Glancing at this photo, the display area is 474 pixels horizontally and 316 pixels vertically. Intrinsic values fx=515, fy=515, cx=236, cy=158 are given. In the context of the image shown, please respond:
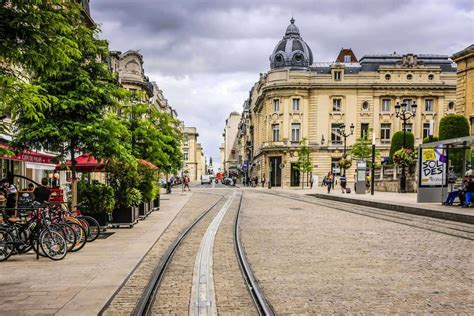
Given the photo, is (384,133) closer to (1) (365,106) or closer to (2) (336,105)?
(1) (365,106)

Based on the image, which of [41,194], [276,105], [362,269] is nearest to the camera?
[362,269]

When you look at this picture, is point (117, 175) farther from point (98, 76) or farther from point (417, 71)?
point (417, 71)

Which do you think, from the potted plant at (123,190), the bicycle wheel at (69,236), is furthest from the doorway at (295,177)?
the bicycle wheel at (69,236)

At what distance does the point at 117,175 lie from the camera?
16.1m

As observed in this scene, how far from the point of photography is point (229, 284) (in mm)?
7781

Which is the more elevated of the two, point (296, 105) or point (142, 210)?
point (296, 105)

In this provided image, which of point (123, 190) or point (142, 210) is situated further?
point (142, 210)

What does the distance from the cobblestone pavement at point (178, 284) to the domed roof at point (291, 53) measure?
226 feet

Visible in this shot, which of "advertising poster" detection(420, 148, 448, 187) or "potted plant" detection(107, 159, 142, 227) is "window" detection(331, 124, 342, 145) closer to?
"advertising poster" detection(420, 148, 448, 187)

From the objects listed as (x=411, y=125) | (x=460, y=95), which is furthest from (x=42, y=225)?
(x=411, y=125)

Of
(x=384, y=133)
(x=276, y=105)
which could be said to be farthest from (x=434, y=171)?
(x=276, y=105)

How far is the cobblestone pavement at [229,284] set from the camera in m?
6.36

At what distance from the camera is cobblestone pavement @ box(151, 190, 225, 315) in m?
6.38

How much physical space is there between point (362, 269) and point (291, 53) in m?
72.7
